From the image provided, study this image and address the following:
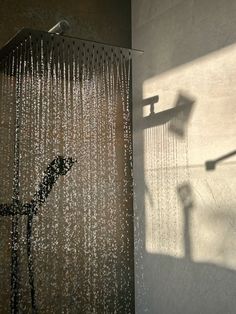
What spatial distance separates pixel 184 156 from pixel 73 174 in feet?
3.69

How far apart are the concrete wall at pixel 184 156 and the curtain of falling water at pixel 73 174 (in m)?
0.19

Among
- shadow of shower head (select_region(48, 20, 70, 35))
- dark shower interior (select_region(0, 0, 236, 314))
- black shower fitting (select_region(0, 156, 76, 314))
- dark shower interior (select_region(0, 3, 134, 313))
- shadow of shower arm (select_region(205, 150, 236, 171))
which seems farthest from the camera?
dark shower interior (select_region(0, 3, 134, 313))

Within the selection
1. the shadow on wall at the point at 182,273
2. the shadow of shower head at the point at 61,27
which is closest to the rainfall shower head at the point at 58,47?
the shadow of shower head at the point at 61,27

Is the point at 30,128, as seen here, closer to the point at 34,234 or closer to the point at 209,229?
the point at 34,234

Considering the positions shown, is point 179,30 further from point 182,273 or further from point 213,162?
point 182,273

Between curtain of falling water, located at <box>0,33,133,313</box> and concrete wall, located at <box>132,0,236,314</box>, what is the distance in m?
0.19

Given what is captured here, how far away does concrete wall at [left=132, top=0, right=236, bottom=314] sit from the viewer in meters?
3.80

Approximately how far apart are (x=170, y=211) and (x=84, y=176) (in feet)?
3.07

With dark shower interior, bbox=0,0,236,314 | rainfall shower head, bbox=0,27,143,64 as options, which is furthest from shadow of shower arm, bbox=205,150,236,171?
rainfall shower head, bbox=0,27,143,64

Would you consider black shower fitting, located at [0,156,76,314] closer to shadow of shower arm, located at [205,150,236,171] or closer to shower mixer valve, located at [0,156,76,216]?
shower mixer valve, located at [0,156,76,216]

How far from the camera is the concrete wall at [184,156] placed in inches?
150

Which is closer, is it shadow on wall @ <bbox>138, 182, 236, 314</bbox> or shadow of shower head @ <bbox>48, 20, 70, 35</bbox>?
shadow of shower head @ <bbox>48, 20, 70, 35</bbox>

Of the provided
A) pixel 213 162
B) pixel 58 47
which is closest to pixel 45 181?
pixel 58 47

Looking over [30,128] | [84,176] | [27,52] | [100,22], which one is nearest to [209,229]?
[84,176]
